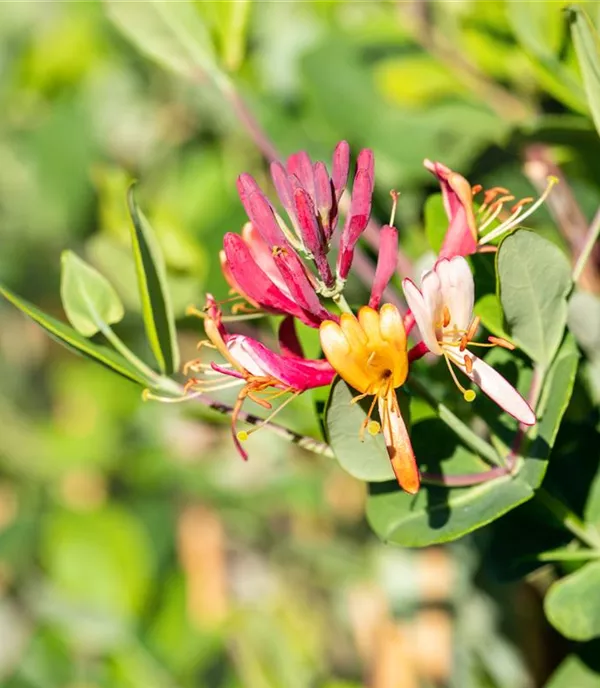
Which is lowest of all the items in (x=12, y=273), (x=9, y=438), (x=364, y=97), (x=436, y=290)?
(x=9, y=438)

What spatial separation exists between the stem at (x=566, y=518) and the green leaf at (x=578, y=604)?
0.01 meters

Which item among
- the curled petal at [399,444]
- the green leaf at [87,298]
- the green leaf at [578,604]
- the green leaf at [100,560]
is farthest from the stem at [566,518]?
the green leaf at [100,560]

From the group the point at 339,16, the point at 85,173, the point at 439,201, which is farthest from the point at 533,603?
the point at 85,173

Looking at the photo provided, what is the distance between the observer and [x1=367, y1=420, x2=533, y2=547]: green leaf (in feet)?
1.42

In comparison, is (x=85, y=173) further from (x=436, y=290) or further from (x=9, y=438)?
(x=436, y=290)

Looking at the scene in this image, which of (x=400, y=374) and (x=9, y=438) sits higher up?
(x=400, y=374)

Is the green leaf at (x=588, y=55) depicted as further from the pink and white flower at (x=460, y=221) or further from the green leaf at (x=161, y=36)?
the green leaf at (x=161, y=36)

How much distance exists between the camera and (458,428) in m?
0.41

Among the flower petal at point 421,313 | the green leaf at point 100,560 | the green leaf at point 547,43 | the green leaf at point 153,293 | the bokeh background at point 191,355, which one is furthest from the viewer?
the green leaf at point 100,560

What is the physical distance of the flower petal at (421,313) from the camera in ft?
1.15

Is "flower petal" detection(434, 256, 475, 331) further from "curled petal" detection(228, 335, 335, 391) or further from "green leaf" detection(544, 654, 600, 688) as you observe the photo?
"green leaf" detection(544, 654, 600, 688)

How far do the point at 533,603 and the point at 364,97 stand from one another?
439 millimetres

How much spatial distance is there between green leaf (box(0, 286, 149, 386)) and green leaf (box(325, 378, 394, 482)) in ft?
0.33

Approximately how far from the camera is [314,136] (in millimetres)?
814
